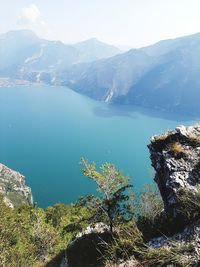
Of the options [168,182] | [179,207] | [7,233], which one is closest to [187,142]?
[168,182]

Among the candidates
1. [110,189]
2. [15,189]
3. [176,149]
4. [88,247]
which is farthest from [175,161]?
[15,189]

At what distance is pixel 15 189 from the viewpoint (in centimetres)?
18762

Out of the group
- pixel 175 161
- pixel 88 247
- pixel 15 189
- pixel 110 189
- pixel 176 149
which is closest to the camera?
pixel 175 161

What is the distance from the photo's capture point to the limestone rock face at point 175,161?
1928cm

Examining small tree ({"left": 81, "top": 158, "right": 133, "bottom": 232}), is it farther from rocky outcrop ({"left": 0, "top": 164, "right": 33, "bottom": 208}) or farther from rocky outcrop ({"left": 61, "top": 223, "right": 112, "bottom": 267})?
rocky outcrop ({"left": 0, "top": 164, "right": 33, "bottom": 208})

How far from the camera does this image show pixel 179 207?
18.5 m

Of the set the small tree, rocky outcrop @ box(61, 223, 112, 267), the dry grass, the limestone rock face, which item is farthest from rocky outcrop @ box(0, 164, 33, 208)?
the dry grass

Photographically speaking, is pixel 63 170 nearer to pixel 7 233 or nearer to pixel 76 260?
pixel 7 233

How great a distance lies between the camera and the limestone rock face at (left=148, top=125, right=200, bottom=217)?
63.3ft

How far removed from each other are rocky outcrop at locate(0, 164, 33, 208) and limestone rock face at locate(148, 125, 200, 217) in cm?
15224

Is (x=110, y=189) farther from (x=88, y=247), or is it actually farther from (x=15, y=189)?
(x=15, y=189)

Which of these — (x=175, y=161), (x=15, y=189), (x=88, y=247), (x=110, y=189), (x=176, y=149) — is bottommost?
(x=88, y=247)

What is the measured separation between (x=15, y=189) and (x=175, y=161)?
178 metres

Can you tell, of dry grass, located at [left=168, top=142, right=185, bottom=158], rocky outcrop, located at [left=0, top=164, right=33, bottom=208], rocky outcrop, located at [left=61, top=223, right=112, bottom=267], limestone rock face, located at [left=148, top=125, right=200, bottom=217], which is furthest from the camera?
rocky outcrop, located at [left=0, top=164, right=33, bottom=208]
